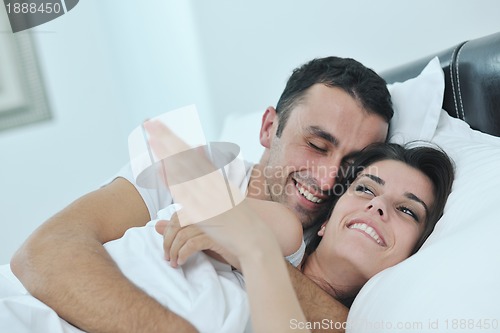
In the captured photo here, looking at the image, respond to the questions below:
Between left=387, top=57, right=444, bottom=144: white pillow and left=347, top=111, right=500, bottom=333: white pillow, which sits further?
left=387, top=57, right=444, bottom=144: white pillow

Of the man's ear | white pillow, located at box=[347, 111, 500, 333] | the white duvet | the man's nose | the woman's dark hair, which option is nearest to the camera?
white pillow, located at box=[347, 111, 500, 333]

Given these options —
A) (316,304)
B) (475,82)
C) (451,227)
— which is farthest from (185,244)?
(475,82)

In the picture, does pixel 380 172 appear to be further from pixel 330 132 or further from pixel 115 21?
pixel 115 21

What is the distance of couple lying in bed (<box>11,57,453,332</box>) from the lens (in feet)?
2.49

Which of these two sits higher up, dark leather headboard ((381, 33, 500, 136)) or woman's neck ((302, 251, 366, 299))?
dark leather headboard ((381, 33, 500, 136))

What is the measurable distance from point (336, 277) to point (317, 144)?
40 cm

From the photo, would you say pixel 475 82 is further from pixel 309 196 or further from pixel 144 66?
pixel 144 66

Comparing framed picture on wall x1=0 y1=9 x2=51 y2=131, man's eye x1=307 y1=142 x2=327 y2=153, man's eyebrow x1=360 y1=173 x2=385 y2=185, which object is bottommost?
man's eyebrow x1=360 y1=173 x2=385 y2=185

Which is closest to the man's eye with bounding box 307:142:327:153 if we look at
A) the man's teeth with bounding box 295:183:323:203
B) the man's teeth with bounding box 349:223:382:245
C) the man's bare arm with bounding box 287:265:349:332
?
the man's teeth with bounding box 295:183:323:203

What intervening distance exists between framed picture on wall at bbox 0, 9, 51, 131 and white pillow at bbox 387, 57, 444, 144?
182 cm

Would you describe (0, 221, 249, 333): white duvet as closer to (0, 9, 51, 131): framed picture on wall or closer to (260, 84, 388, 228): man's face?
(260, 84, 388, 228): man's face

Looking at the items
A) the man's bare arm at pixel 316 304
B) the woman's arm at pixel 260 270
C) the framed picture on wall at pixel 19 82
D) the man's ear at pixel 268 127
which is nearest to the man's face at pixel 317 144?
the man's ear at pixel 268 127

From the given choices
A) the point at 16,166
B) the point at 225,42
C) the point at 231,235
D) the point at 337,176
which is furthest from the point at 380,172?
the point at 16,166

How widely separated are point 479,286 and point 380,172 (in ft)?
1.63
